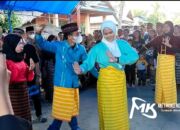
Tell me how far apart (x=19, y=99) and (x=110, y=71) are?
1.23 metres

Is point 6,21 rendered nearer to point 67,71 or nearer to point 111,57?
point 67,71

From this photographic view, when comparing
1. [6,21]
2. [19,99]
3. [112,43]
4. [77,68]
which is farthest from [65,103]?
[6,21]

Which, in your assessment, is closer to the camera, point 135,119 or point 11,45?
point 11,45

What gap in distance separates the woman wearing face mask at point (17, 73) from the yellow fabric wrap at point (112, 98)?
986 mm

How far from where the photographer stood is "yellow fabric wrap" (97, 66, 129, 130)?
4.91m

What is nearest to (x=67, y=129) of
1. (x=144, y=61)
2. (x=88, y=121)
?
(x=88, y=121)

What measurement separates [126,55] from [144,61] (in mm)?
5586

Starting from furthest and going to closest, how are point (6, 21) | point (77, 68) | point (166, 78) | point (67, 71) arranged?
point (6, 21), point (166, 78), point (67, 71), point (77, 68)

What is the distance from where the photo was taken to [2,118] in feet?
10.0

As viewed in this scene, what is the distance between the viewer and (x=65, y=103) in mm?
5266

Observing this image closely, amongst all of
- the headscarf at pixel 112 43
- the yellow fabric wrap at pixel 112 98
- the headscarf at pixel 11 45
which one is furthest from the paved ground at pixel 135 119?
the headscarf at pixel 11 45

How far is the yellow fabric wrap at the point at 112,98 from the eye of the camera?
4910mm

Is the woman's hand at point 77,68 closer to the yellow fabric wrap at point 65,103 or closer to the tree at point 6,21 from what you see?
the yellow fabric wrap at point 65,103

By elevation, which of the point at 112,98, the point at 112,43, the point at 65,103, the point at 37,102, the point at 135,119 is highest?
the point at 112,43
